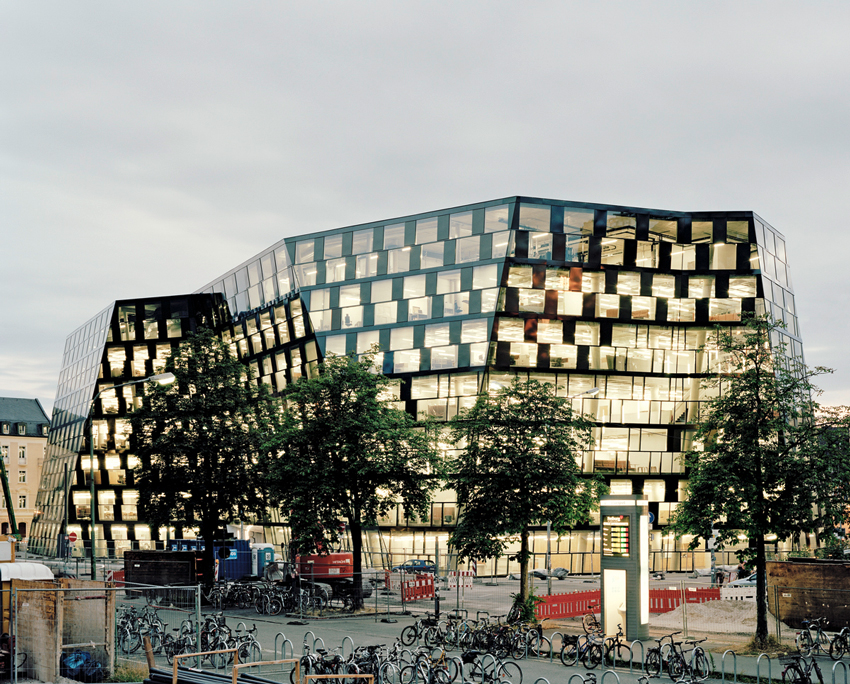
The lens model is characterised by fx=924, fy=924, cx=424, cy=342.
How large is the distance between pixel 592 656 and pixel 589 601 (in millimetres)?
12026

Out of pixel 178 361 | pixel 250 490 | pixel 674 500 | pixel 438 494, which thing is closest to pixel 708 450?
pixel 250 490

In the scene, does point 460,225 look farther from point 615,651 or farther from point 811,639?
point 811,639

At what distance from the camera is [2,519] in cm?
12362

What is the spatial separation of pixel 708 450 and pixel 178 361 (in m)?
25.0

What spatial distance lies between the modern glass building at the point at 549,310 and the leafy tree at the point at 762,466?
29.9 m

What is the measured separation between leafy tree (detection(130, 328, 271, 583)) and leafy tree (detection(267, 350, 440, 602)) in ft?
12.3

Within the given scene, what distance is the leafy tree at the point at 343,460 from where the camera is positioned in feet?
120

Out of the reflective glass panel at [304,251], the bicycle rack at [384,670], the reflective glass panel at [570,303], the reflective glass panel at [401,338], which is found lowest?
the bicycle rack at [384,670]

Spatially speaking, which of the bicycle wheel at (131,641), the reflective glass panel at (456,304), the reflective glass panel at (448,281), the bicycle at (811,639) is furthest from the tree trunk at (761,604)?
the reflective glass panel at (448,281)

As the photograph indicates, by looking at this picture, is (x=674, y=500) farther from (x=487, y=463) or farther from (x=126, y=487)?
(x=126, y=487)

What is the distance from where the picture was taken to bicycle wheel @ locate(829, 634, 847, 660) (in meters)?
24.5

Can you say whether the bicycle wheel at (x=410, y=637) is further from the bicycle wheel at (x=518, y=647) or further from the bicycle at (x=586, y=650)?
the bicycle at (x=586, y=650)

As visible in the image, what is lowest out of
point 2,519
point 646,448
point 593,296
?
point 2,519

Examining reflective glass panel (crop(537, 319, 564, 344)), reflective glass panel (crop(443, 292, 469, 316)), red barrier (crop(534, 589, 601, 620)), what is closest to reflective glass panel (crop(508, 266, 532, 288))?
reflective glass panel (crop(537, 319, 564, 344))
